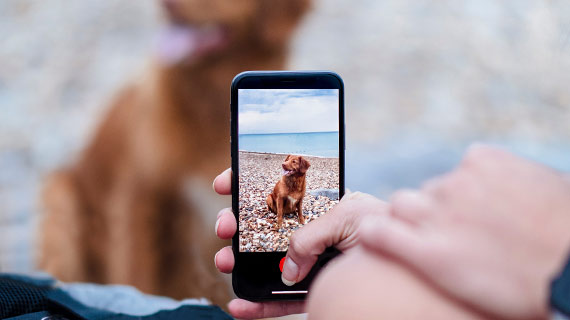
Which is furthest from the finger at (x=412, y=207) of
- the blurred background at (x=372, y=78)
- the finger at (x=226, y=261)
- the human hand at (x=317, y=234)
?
the blurred background at (x=372, y=78)

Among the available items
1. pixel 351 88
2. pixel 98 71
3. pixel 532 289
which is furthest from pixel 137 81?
pixel 532 289

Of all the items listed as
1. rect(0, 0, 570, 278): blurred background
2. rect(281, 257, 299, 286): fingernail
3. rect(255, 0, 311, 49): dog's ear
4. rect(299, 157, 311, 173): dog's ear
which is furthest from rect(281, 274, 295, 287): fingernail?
rect(255, 0, 311, 49): dog's ear

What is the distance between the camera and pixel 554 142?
1003mm

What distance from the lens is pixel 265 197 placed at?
60 centimetres

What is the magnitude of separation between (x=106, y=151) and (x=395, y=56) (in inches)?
26.7

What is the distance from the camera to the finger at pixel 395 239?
0.21 meters

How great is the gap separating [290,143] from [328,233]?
13 centimetres

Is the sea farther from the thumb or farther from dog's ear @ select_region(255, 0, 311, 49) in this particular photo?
dog's ear @ select_region(255, 0, 311, 49)

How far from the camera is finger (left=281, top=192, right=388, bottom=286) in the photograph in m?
0.54

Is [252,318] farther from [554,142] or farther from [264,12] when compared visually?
[554,142]

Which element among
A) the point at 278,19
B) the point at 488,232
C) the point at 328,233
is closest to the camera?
the point at 488,232

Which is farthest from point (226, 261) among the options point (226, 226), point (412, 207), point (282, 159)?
point (412, 207)

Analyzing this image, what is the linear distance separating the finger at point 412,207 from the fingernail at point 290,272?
1.14 feet

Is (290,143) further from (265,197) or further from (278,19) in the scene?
(278,19)
